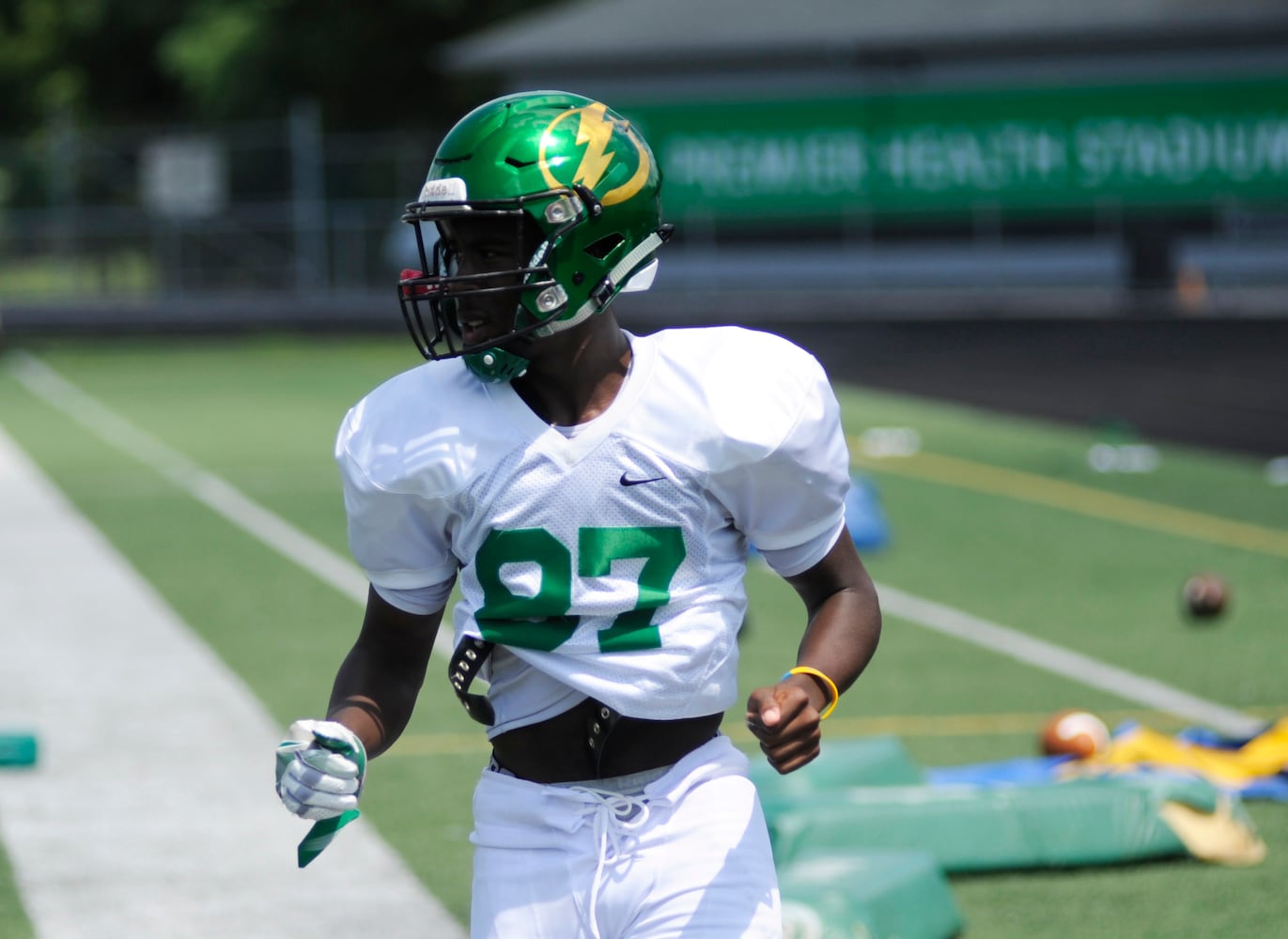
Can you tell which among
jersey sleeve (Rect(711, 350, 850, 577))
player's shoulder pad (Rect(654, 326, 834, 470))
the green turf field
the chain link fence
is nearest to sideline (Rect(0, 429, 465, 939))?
the green turf field

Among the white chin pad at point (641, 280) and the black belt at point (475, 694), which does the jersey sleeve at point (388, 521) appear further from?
the white chin pad at point (641, 280)

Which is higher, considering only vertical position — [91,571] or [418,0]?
[418,0]

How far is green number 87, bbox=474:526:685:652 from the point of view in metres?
2.93

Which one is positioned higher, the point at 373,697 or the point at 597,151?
the point at 597,151

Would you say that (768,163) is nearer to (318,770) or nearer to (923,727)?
(923,727)

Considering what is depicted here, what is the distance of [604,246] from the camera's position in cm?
300

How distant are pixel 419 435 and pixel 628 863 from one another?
678 mm

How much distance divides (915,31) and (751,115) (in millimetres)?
4881

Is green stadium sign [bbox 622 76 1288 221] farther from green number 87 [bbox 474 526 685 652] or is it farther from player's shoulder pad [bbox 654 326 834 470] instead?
green number 87 [bbox 474 526 685 652]

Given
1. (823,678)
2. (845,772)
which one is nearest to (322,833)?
(823,678)

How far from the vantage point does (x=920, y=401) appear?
2069 cm

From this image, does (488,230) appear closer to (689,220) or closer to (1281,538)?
(1281,538)

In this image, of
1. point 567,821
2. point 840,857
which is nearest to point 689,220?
point 840,857

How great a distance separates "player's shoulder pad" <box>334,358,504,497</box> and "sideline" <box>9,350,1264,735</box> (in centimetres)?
448
